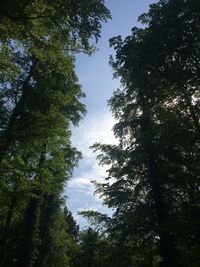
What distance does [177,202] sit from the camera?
16.3 m

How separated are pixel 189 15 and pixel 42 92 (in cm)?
639

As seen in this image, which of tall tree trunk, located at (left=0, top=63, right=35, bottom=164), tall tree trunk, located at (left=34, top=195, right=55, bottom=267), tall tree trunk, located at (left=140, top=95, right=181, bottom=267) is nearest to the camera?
tall tree trunk, located at (left=0, top=63, right=35, bottom=164)

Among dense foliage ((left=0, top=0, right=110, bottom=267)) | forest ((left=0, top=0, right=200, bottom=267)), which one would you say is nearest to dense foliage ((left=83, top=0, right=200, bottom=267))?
forest ((left=0, top=0, right=200, bottom=267))

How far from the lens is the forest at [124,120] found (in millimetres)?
10422

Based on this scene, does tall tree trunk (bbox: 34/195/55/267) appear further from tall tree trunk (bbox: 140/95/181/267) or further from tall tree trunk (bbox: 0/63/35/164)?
tall tree trunk (bbox: 0/63/35/164)

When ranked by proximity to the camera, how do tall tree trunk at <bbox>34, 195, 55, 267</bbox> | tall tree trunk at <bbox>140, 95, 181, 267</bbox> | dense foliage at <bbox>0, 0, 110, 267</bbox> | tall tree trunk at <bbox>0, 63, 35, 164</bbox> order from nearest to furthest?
dense foliage at <bbox>0, 0, 110, 267</bbox> → tall tree trunk at <bbox>0, 63, 35, 164</bbox> → tall tree trunk at <bbox>140, 95, 181, 267</bbox> → tall tree trunk at <bbox>34, 195, 55, 267</bbox>

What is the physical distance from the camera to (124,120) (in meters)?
18.3

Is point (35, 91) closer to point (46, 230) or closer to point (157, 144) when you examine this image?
point (157, 144)

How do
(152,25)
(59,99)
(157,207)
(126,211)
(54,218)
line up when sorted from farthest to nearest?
(54,218)
(126,211)
(157,207)
(59,99)
(152,25)

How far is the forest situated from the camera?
10422mm

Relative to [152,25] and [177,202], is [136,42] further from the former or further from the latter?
[177,202]

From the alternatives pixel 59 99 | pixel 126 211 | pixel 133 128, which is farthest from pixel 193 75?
pixel 126 211

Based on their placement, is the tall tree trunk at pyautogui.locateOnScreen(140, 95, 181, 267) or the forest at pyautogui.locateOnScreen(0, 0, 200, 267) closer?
the forest at pyautogui.locateOnScreen(0, 0, 200, 267)

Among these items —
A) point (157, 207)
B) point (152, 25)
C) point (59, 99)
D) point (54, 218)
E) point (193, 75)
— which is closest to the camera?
point (193, 75)
